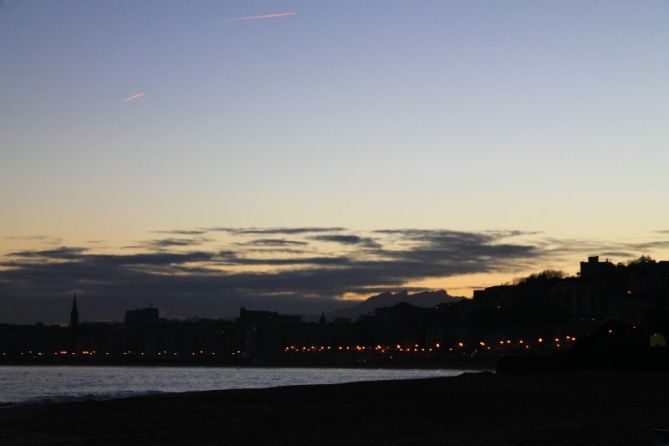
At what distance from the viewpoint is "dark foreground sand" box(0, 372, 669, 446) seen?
20266 millimetres

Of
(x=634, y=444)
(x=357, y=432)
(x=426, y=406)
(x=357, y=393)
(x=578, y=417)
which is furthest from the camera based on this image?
(x=357, y=393)

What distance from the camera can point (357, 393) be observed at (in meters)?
38.6

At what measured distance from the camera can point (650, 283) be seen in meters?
198

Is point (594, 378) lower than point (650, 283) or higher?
lower

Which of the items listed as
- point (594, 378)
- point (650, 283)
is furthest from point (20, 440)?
point (650, 283)

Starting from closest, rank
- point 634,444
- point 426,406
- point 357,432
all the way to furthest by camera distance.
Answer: point 634,444 < point 357,432 < point 426,406

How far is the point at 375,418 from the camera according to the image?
84.7 feet

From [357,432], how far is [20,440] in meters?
7.35

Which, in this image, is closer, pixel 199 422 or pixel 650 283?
pixel 199 422

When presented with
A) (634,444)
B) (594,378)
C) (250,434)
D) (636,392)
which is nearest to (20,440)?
(250,434)

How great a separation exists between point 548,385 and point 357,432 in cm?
2067

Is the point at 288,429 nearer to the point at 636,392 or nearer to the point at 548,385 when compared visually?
the point at 636,392

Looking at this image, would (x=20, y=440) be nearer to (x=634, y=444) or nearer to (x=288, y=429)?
(x=288, y=429)

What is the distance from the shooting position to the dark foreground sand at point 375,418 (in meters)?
20.3
